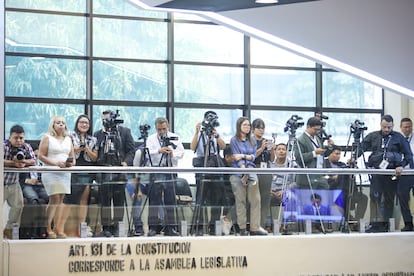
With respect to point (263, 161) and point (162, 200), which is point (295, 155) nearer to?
Result: point (263, 161)

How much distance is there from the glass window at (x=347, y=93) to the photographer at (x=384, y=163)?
5.28 meters

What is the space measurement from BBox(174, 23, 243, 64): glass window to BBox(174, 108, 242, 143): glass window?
2.98ft

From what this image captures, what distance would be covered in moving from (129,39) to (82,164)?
18.7 feet

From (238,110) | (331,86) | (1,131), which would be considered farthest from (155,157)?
(331,86)

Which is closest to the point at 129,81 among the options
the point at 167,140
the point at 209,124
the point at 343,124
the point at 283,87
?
the point at 283,87

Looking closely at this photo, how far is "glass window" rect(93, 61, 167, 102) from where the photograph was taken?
1325cm

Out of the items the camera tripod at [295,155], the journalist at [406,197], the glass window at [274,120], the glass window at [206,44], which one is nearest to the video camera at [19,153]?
the camera tripod at [295,155]

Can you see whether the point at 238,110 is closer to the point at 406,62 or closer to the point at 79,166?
the point at 79,166

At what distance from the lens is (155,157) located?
8.54 metres

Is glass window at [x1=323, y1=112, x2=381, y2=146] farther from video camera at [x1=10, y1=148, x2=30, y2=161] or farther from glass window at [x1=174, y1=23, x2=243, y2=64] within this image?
video camera at [x1=10, y1=148, x2=30, y2=161]

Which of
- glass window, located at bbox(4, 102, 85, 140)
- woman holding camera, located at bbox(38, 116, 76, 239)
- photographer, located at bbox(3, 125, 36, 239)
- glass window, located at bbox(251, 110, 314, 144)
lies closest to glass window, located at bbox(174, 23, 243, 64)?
glass window, located at bbox(251, 110, 314, 144)

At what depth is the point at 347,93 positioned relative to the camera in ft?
48.9

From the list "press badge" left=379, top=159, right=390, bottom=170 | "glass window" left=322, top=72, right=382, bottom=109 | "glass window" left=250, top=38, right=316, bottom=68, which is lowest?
"press badge" left=379, top=159, right=390, bottom=170

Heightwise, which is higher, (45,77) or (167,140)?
(45,77)
